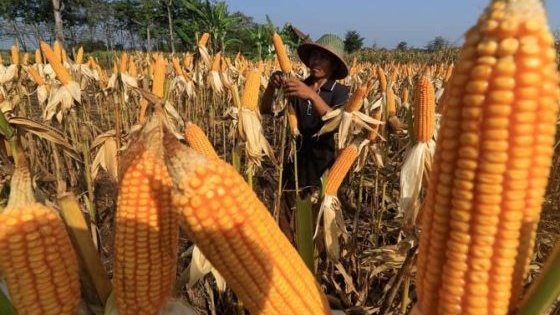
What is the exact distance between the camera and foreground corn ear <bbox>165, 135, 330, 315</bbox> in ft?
2.92

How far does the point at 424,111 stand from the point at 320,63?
8.25ft

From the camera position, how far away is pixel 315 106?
4066mm

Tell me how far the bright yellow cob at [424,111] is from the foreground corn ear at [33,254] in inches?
58.6

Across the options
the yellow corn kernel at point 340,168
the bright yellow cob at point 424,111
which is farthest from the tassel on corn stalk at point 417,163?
the yellow corn kernel at point 340,168

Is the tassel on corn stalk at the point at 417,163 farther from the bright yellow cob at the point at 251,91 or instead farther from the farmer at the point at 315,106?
the farmer at the point at 315,106

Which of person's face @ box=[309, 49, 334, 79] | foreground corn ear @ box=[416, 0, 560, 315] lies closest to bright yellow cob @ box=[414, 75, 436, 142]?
foreground corn ear @ box=[416, 0, 560, 315]

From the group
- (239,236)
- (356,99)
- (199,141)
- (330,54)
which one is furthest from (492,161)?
(330,54)

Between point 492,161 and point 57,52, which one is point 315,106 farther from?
point 57,52

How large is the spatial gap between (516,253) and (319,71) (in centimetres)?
366

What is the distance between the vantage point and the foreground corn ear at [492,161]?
2.24 feet

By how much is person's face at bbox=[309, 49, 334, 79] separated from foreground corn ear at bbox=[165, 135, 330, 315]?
338 centimetres

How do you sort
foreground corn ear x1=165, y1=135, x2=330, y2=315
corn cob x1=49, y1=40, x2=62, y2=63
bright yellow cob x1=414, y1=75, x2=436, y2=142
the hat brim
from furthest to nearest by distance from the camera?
corn cob x1=49, y1=40, x2=62, y2=63 → the hat brim → bright yellow cob x1=414, y1=75, x2=436, y2=142 → foreground corn ear x1=165, y1=135, x2=330, y2=315

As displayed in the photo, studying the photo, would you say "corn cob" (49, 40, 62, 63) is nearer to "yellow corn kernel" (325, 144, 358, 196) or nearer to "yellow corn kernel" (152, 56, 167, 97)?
"yellow corn kernel" (152, 56, 167, 97)

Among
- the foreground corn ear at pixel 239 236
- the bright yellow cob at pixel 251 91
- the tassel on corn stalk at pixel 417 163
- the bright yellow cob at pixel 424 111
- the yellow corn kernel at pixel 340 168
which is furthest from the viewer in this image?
the bright yellow cob at pixel 251 91
